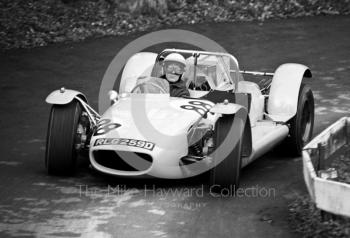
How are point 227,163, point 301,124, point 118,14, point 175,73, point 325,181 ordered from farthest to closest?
point 118,14, point 301,124, point 175,73, point 227,163, point 325,181

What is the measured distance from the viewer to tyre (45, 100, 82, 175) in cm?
1036

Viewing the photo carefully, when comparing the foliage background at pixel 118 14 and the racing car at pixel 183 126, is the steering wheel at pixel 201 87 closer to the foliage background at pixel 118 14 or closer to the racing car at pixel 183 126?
the racing car at pixel 183 126

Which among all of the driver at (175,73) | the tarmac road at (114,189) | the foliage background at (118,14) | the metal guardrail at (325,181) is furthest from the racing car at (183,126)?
the foliage background at (118,14)

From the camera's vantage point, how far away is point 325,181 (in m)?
8.09

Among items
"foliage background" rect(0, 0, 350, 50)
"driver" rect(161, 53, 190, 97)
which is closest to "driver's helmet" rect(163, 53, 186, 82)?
"driver" rect(161, 53, 190, 97)

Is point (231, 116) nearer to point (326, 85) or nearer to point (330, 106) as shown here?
point (330, 106)

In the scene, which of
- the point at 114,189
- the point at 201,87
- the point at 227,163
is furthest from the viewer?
the point at 201,87

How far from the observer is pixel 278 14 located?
2177 centimetres

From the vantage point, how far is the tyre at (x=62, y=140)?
34.0 feet

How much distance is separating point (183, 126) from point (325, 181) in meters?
2.59

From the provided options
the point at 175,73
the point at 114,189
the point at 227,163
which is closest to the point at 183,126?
the point at 227,163

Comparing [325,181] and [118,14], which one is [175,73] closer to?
[325,181]

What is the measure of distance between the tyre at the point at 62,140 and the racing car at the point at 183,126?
1 cm

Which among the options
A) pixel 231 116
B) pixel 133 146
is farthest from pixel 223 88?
pixel 133 146
